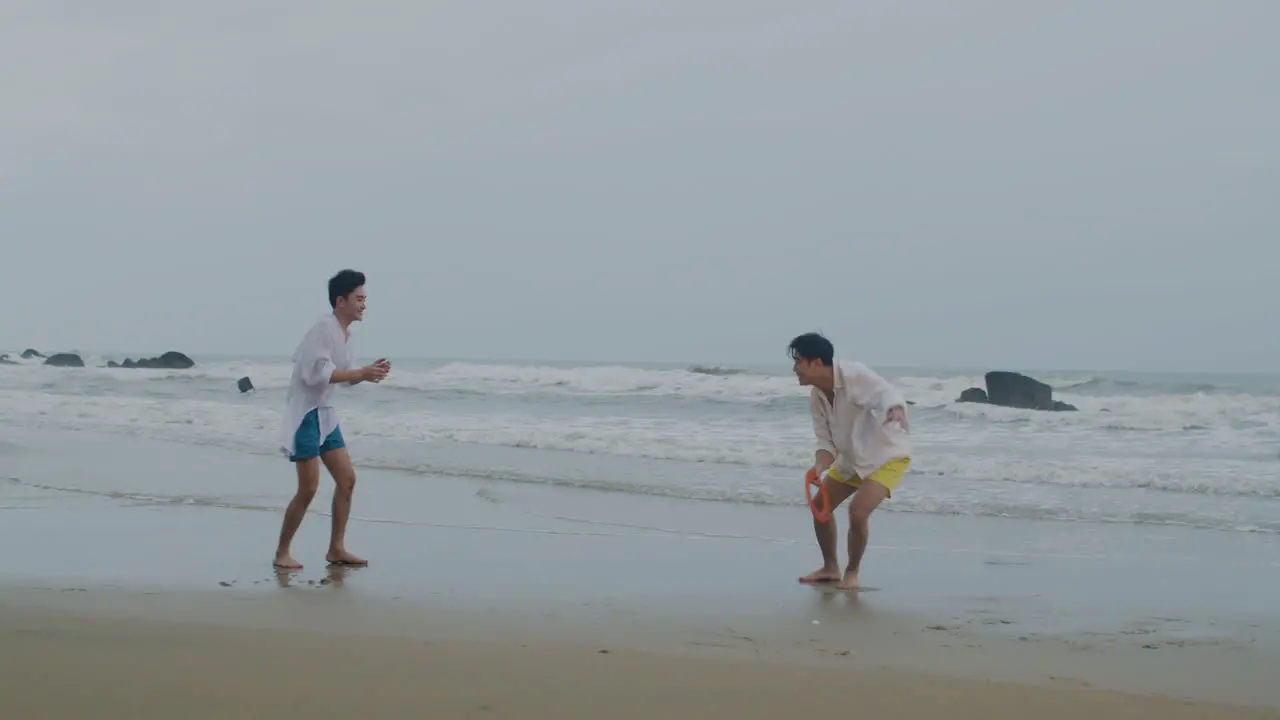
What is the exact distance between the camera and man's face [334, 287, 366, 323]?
6.39 metres

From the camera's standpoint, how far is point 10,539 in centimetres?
720

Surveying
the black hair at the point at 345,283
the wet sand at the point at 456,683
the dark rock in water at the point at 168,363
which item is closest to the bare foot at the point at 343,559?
the black hair at the point at 345,283

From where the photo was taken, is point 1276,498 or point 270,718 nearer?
point 270,718

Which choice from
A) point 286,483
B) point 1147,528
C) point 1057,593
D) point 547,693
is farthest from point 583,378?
point 547,693

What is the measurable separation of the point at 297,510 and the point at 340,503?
24 centimetres

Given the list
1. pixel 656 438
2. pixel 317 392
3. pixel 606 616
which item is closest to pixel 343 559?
pixel 317 392

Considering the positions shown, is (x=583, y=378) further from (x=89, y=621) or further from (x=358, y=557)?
(x=89, y=621)

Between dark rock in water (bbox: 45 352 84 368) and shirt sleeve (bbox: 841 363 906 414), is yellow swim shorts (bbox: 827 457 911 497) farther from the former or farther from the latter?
dark rock in water (bbox: 45 352 84 368)

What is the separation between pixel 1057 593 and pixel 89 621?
4.53 m

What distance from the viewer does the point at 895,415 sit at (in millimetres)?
6141

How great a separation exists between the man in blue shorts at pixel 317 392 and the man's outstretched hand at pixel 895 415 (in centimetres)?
269

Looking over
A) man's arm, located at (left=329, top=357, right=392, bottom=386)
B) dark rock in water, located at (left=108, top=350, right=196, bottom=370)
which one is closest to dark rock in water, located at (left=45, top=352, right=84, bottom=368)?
dark rock in water, located at (left=108, top=350, right=196, bottom=370)

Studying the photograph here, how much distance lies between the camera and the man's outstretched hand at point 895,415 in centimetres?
611

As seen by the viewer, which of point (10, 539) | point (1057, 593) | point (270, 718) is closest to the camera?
point (270, 718)
